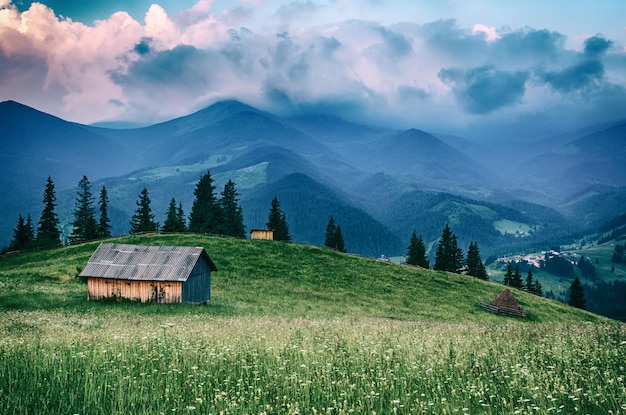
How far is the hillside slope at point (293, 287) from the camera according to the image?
123 feet

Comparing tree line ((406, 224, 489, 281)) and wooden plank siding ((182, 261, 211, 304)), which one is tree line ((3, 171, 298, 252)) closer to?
tree line ((406, 224, 489, 281))

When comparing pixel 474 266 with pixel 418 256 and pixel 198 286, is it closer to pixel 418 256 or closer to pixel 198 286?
pixel 418 256

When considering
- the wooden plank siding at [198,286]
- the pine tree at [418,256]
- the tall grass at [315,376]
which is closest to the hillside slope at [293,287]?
the wooden plank siding at [198,286]

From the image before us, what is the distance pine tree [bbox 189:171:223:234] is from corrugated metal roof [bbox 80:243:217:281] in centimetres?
4787

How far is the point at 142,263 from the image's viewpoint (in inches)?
1555

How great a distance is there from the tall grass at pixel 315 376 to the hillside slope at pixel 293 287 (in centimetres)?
2335

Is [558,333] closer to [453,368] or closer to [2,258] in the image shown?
[453,368]

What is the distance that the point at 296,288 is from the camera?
5212 centimetres

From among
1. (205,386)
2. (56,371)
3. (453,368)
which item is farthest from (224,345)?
(453,368)

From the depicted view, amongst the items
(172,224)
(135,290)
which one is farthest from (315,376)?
(172,224)

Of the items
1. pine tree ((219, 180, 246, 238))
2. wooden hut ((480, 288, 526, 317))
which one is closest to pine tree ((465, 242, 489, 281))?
wooden hut ((480, 288, 526, 317))

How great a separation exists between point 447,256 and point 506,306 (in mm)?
44261

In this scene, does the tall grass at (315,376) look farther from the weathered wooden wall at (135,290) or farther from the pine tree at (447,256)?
the pine tree at (447,256)

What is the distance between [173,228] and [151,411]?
285ft
